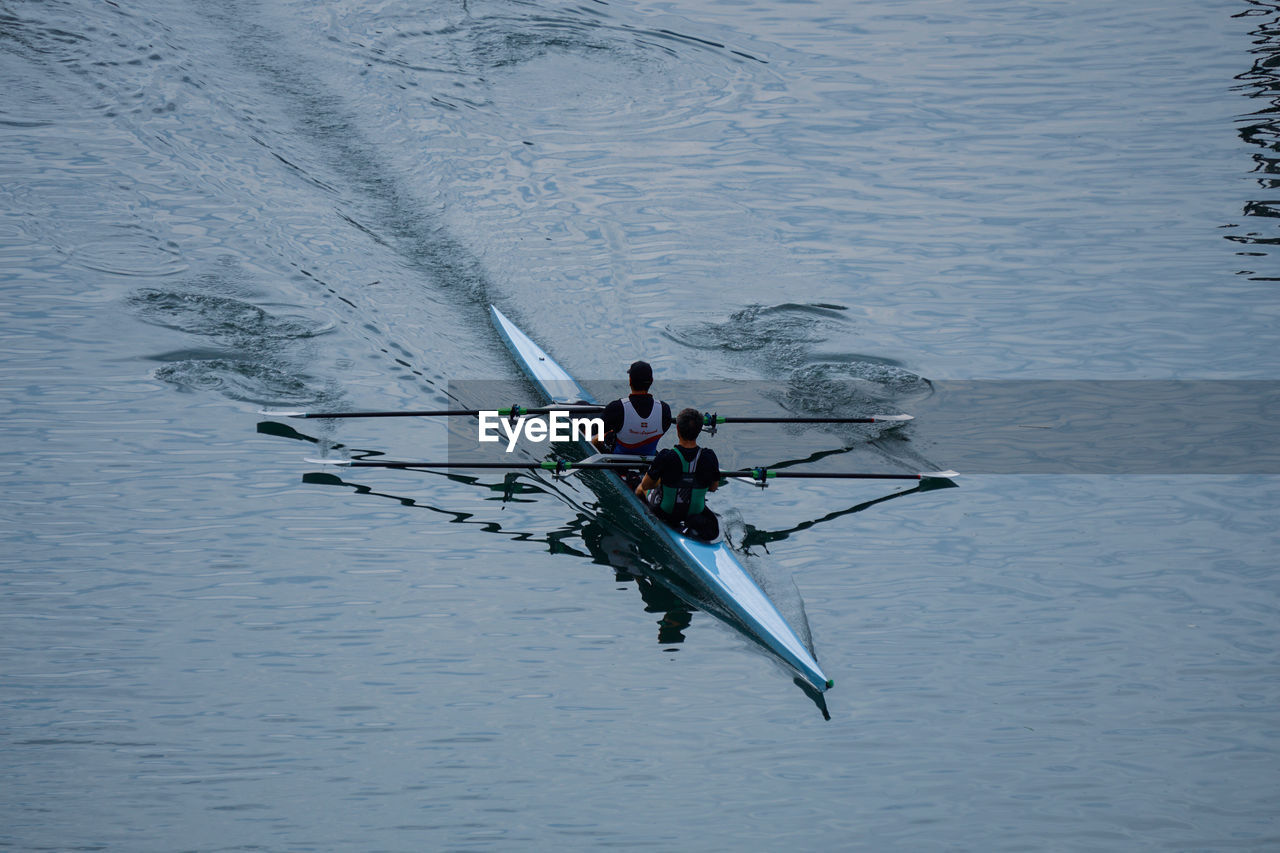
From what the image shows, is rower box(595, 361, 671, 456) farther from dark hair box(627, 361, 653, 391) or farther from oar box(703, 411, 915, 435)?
oar box(703, 411, 915, 435)

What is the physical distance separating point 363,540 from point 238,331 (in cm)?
488

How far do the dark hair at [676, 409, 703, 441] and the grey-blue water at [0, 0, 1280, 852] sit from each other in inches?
59.1

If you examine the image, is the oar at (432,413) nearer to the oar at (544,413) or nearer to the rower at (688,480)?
the oar at (544,413)

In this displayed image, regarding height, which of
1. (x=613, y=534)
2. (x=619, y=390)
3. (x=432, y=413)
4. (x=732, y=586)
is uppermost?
(x=619, y=390)

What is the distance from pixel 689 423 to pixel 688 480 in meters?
0.60

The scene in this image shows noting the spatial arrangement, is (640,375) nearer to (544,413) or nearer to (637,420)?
(637,420)

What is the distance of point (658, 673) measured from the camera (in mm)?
10195

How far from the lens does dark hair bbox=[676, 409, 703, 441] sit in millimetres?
10867

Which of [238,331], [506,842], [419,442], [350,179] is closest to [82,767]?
[506,842]

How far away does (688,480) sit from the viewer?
11.1 meters

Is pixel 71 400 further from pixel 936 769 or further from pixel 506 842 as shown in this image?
pixel 936 769

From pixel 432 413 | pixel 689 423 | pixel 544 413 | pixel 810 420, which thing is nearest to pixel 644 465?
pixel 689 423

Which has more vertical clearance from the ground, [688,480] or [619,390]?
[619,390]

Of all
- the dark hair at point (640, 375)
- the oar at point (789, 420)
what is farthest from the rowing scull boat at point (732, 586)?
the oar at point (789, 420)
